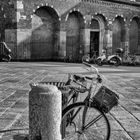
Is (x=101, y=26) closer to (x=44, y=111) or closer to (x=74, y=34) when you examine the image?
(x=74, y=34)

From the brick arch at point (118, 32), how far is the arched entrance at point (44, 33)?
693cm

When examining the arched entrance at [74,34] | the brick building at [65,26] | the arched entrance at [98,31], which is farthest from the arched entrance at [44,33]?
the arched entrance at [98,31]

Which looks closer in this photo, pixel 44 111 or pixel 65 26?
pixel 44 111

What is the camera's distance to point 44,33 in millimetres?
21062

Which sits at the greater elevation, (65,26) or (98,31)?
(65,26)

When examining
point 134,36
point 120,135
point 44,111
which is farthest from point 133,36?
point 44,111

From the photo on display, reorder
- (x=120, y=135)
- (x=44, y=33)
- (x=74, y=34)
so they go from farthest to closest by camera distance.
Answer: (x=74, y=34)
(x=44, y=33)
(x=120, y=135)

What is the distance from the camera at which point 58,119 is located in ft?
11.5

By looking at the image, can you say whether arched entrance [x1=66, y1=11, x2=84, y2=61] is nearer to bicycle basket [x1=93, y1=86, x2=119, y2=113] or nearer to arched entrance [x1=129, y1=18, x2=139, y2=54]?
arched entrance [x1=129, y1=18, x2=139, y2=54]

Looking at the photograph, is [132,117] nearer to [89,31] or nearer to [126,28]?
[89,31]

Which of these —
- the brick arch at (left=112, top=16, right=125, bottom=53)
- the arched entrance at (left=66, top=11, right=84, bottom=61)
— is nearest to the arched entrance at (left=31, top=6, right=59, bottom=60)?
the arched entrance at (left=66, top=11, right=84, bottom=61)

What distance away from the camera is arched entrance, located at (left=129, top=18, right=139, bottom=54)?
28.2 m

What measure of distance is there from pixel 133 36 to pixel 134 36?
0.17 m

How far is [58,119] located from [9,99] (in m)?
3.82
